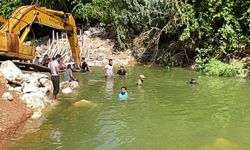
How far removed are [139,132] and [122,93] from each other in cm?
549

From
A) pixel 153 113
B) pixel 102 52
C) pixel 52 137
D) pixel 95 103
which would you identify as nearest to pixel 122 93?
pixel 95 103

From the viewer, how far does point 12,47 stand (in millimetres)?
18766

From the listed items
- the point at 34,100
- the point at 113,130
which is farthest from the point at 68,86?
the point at 113,130

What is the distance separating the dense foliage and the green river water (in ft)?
16.7

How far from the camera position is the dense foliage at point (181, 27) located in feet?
90.1

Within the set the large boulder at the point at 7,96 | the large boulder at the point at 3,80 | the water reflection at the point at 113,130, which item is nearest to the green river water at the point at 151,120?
the water reflection at the point at 113,130

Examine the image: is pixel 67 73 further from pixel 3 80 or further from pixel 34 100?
pixel 34 100

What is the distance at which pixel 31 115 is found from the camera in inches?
608

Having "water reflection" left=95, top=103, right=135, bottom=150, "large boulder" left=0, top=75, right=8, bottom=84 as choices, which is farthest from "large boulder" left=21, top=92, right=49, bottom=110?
"water reflection" left=95, top=103, right=135, bottom=150

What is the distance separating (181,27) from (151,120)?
50.4ft

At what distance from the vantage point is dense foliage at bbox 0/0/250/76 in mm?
27453

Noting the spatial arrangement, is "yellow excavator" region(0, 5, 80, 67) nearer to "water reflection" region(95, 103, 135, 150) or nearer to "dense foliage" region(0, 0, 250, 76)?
"water reflection" region(95, 103, 135, 150)

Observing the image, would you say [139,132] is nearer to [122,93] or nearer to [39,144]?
[39,144]

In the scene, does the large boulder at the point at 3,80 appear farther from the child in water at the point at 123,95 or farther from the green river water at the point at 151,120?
the child in water at the point at 123,95
